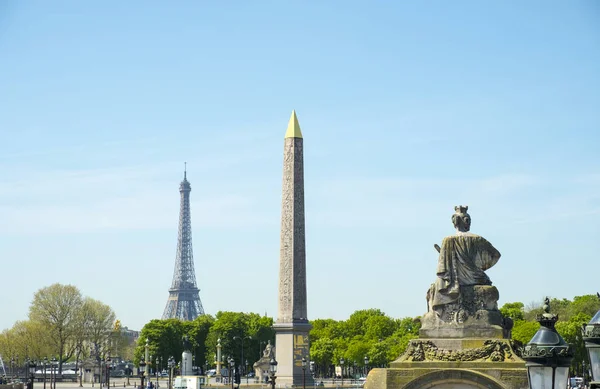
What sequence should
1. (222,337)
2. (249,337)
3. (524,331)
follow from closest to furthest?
1. (524,331)
2. (222,337)
3. (249,337)

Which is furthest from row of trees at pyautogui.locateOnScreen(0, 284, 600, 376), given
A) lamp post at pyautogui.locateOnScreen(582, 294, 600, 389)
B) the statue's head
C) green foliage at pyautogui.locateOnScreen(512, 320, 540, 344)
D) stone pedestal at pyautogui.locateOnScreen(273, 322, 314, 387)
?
lamp post at pyautogui.locateOnScreen(582, 294, 600, 389)

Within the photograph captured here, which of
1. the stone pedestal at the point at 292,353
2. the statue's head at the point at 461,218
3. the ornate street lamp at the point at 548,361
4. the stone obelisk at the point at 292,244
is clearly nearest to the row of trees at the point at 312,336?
the stone pedestal at the point at 292,353

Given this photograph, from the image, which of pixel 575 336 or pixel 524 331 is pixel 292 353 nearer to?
pixel 524 331

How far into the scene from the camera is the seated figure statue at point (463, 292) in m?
25.0

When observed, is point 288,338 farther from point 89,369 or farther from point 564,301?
point 564,301

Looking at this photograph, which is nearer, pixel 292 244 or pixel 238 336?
pixel 292 244

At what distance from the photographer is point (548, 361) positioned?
10469mm

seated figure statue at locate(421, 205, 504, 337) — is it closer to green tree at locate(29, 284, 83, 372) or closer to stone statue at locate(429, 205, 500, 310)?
stone statue at locate(429, 205, 500, 310)

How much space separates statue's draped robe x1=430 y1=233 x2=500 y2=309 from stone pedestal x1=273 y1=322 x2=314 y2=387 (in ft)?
177

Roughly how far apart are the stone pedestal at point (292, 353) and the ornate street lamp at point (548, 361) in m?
68.6

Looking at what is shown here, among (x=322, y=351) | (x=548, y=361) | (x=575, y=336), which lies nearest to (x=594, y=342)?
(x=548, y=361)

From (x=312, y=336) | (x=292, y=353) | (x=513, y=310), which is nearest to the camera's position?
(x=292, y=353)

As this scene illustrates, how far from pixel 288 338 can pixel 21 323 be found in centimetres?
5186

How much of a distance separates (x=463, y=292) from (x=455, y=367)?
1.78 metres
